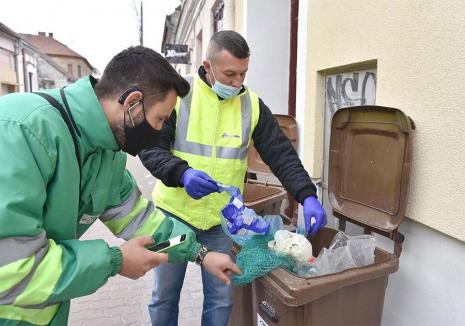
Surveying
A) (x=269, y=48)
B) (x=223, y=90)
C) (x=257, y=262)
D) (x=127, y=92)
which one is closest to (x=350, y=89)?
(x=223, y=90)

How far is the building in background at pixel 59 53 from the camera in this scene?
61.4 metres

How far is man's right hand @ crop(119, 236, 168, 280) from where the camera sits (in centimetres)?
139

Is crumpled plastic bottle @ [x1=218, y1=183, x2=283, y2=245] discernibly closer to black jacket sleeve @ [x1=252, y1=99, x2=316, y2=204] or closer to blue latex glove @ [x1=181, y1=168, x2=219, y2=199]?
blue latex glove @ [x1=181, y1=168, x2=219, y2=199]

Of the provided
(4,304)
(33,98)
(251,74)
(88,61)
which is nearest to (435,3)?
(33,98)

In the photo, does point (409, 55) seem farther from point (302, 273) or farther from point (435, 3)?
point (302, 273)

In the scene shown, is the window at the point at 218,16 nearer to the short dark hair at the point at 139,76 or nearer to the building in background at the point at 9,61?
the short dark hair at the point at 139,76

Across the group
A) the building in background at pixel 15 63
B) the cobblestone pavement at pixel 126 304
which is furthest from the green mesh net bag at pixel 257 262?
the building in background at pixel 15 63

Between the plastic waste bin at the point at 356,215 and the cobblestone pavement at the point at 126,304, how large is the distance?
1210 millimetres

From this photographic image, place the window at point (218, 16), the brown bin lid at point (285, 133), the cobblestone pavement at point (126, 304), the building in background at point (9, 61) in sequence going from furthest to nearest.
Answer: the building in background at point (9, 61), the window at point (218, 16), the brown bin lid at point (285, 133), the cobblestone pavement at point (126, 304)

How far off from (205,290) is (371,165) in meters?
1.17

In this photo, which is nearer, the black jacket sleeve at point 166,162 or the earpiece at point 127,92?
the earpiece at point 127,92

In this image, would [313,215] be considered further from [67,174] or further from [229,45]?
[67,174]

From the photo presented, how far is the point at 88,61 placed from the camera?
7106 centimetres

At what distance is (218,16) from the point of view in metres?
7.68
